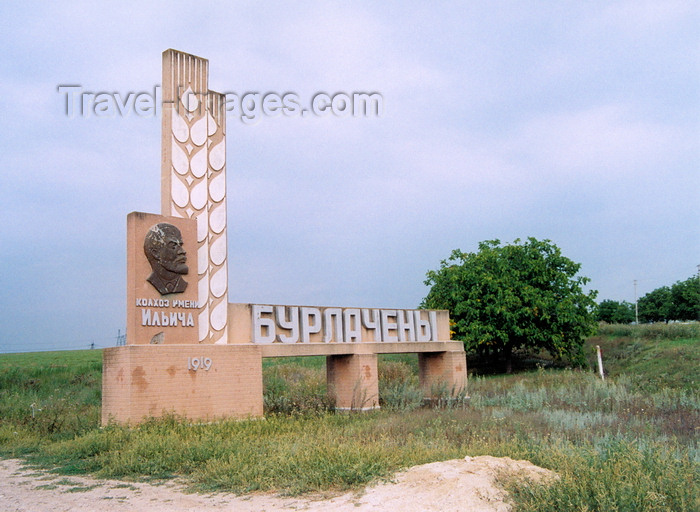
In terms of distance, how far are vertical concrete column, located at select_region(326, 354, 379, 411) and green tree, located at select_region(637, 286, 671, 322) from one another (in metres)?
65.9

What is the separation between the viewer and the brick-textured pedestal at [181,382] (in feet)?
47.9

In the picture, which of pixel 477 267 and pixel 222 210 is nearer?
pixel 222 210

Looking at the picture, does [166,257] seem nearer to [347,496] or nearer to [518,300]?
[347,496]

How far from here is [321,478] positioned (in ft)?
29.6

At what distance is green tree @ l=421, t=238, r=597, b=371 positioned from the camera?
113 feet

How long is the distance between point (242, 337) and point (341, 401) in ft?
13.8

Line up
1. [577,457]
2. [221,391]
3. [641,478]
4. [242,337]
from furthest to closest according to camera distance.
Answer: [242,337] < [221,391] < [577,457] < [641,478]

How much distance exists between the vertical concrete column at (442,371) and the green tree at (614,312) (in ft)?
214

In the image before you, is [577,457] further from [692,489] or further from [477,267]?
[477,267]

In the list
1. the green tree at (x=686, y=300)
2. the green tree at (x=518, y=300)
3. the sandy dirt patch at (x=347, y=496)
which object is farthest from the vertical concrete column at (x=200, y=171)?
the green tree at (x=686, y=300)

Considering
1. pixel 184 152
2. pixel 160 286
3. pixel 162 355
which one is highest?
pixel 184 152

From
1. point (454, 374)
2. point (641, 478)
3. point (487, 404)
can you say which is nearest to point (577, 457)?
point (641, 478)

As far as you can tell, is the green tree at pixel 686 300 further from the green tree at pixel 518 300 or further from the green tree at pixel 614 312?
the green tree at pixel 518 300

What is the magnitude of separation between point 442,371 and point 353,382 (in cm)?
499
